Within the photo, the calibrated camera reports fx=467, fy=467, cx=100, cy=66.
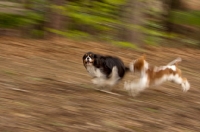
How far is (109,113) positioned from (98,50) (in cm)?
602

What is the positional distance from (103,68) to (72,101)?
35.4 inches

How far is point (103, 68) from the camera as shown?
8.57 meters

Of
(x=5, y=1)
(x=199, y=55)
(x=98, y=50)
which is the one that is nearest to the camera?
(x=98, y=50)

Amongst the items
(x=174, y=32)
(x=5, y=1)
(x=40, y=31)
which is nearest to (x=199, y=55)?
(x=174, y=32)

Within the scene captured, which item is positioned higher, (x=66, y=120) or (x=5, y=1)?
(x=5, y=1)

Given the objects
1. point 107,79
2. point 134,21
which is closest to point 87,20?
point 134,21

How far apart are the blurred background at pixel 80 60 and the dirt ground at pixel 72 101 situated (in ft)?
0.05

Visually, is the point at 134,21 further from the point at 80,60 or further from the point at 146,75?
the point at 146,75

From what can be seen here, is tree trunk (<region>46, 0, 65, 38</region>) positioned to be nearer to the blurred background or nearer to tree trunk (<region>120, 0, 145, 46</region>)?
the blurred background

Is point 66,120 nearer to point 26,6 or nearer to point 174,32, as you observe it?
point 26,6

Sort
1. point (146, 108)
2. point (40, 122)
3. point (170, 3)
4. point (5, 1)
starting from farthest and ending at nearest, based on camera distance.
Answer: point (170, 3) < point (5, 1) < point (146, 108) < point (40, 122)

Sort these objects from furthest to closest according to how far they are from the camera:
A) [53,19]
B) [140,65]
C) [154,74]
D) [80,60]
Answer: [53,19], [80,60], [154,74], [140,65]

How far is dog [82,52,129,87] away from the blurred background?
0.99 feet

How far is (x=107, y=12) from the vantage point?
16.2 metres
